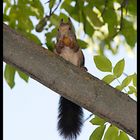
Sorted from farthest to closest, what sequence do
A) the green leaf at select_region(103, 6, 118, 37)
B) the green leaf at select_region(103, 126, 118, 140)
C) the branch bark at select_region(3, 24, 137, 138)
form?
the green leaf at select_region(103, 6, 118, 37), the green leaf at select_region(103, 126, 118, 140), the branch bark at select_region(3, 24, 137, 138)

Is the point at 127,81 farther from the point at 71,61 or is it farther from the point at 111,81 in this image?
the point at 71,61

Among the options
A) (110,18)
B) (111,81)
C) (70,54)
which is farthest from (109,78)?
(110,18)

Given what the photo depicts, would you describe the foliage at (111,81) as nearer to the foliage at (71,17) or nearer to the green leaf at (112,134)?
the green leaf at (112,134)

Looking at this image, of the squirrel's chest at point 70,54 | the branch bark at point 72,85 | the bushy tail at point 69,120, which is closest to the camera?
the branch bark at point 72,85

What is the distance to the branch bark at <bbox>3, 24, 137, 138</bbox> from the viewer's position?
1.31m

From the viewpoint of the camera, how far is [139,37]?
165cm

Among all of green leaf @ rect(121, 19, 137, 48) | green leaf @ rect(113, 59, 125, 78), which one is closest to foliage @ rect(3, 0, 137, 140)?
green leaf @ rect(121, 19, 137, 48)

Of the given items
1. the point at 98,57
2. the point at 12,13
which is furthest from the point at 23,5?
the point at 98,57

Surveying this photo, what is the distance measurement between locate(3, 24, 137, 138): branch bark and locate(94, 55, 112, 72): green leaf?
300 millimetres

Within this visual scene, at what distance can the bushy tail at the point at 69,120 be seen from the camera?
1.74 metres

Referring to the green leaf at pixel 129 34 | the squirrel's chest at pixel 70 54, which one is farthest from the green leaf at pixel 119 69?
the green leaf at pixel 129 34

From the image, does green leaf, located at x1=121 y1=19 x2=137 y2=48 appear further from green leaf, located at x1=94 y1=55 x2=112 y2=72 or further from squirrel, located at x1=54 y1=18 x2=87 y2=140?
green leaf, located at x1=94 y1=55 x2=112 y2=72

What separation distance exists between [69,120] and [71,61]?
0.23m

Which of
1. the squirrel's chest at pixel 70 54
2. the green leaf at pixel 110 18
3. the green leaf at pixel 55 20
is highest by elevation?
the green leaf at pixel 55 20
